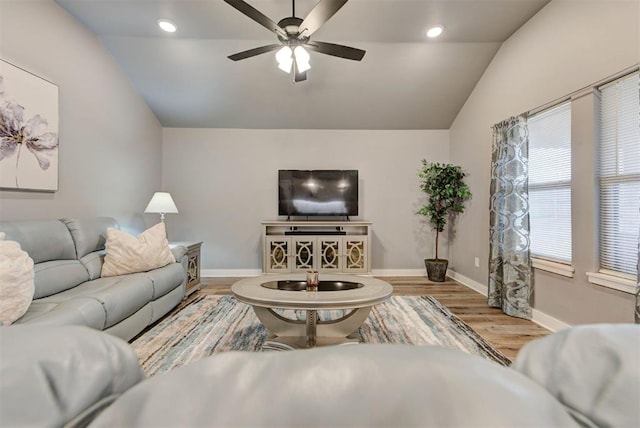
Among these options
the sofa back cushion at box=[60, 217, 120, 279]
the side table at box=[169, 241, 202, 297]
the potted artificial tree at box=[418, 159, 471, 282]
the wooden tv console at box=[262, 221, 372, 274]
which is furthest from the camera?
the wooden tv console at box=[262, 221, 372, 274]

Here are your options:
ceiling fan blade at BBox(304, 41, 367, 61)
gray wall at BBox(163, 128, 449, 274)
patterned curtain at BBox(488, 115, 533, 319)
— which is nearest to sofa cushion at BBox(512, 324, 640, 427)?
ceiling fan blade at BBox(304, 41, 367, 61)

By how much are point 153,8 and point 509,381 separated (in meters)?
3.88

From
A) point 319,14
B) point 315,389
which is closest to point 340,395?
point 315,389

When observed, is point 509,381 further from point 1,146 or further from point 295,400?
point 1,146

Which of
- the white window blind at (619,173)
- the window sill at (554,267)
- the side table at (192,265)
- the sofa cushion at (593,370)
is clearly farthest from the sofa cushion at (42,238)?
the white window blind at (619,173)

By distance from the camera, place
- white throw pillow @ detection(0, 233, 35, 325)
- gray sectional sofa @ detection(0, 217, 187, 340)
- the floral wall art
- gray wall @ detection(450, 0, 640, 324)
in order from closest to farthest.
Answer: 1. white throw pillow @ detection(0, 233, 35, 325)
2. gray sectional sofa @ detection(0, 217, 187, 340)
3. gray wall @ detection(450, 0, 640, 324)
4. the floral wall art

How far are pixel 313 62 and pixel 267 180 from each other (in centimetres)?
190

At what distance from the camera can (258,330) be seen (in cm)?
259

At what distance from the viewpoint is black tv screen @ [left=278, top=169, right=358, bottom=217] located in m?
4.62

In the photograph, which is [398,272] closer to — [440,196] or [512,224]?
[440,196]

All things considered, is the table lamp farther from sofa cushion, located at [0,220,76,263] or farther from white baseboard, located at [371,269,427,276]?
white baseboard, located at [371,269,427,276]

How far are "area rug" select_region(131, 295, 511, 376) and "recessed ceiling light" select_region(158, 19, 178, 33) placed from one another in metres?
3.03

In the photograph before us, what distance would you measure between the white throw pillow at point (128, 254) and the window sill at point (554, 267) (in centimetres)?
371

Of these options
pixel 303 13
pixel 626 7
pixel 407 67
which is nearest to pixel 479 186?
pixel 407 67
